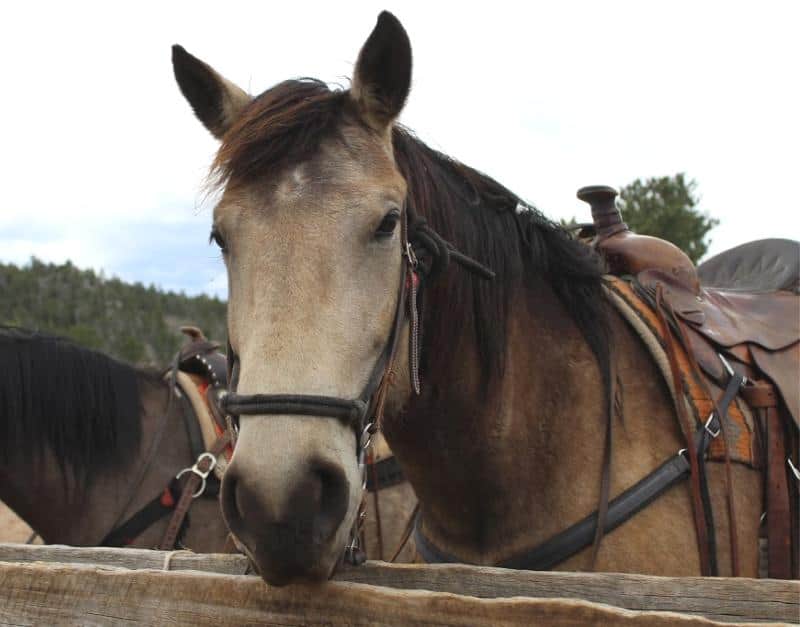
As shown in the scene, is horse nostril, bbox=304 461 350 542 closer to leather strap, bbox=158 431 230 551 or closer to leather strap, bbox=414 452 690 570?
leather strap, bbox=414 452 690 570

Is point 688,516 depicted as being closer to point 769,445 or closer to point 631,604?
point 769,445

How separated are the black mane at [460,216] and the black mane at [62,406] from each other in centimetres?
218

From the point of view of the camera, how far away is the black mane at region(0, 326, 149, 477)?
3502mm

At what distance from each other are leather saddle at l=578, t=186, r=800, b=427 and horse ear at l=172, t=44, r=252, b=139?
1555 millimetres

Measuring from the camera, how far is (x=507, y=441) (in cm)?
216

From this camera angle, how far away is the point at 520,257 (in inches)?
92.1

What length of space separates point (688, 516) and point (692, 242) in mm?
11639

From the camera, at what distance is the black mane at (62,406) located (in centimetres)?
350

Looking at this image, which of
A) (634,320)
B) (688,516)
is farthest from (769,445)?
(634,320)

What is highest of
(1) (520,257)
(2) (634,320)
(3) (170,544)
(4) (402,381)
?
(1) (520,257)

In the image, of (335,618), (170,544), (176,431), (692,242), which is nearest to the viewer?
(335,618)

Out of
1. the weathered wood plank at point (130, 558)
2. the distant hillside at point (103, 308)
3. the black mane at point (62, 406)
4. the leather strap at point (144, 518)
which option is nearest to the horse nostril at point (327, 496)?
the weathered wood plank at point (130, 558)

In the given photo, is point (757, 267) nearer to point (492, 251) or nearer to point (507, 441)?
point (492, 251)

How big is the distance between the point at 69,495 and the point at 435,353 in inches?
93.6
